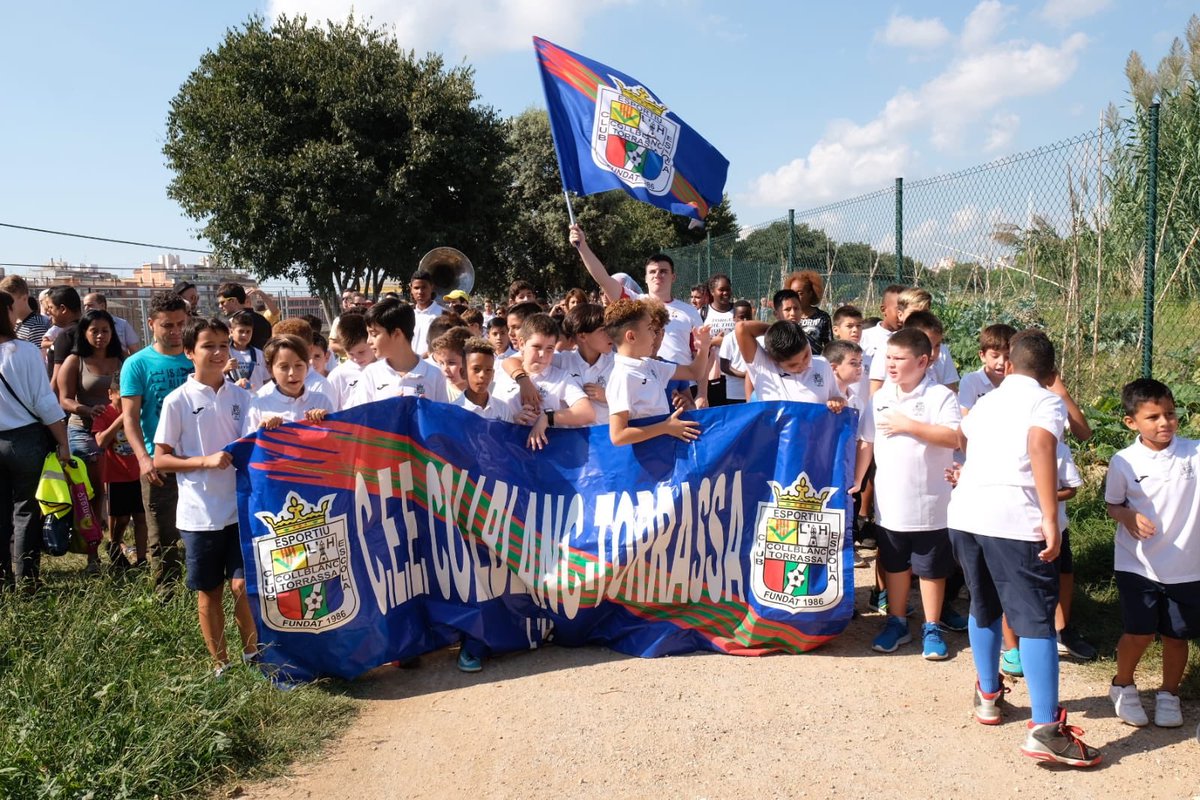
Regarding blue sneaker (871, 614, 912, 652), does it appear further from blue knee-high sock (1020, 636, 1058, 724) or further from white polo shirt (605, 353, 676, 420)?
white polo shirt (605, 353, 676, 420)

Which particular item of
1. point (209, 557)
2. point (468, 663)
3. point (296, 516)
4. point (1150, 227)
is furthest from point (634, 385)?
point (1150, 227)

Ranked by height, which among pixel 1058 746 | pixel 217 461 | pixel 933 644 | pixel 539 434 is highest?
pixel 539 434

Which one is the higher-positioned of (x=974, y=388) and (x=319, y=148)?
(x=319, y=148)

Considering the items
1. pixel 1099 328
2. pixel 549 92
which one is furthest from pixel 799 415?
pixel 1099 328

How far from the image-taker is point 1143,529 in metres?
3.88

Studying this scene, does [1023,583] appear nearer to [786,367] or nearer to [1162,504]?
[1162,504]

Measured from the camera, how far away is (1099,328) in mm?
8141

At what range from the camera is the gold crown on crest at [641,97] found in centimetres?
702

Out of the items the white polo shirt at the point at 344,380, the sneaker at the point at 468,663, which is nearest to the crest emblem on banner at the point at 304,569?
the sneaker at the point at 468,663

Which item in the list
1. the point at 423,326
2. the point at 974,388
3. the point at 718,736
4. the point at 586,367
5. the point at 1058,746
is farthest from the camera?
the point at 423,326

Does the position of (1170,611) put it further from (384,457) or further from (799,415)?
(384,457)

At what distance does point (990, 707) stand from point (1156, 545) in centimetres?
98

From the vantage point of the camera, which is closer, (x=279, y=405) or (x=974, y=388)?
(x=279, y=405)

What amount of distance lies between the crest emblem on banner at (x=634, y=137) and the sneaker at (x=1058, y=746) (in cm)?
469
